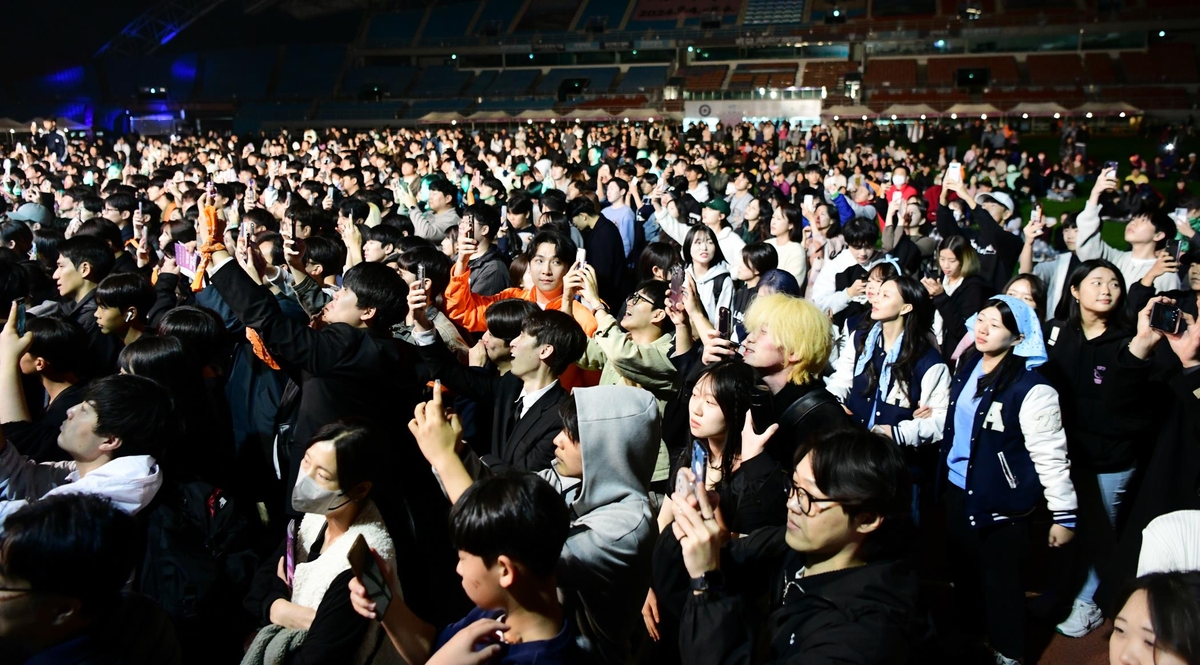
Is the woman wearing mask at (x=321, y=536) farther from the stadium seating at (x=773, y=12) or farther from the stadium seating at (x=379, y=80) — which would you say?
the stadium seating at (x=773, y=12)

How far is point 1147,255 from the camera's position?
5.39m

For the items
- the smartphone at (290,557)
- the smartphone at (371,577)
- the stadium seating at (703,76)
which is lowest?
the smartphone at (290,557)

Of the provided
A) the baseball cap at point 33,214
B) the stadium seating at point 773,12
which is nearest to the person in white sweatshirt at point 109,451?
the baseball cap at point 33,214

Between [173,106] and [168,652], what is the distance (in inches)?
1565

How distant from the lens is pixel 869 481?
2.05 metres

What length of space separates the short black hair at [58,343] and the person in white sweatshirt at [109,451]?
816mm

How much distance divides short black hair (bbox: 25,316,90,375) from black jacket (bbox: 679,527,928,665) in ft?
9.00

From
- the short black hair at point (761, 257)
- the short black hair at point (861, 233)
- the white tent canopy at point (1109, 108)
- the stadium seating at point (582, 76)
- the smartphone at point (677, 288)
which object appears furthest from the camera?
the stadium seating at point (582, 76)

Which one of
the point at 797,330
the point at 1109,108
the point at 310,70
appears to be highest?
the point at 310,70

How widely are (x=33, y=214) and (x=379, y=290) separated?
21.1ft

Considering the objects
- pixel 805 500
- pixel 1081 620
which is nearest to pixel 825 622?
pixel 805 500

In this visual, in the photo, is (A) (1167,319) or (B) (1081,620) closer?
(A) (1167,319)

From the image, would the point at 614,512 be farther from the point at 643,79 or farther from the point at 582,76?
the point at 582,76

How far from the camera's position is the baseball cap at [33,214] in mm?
7954
